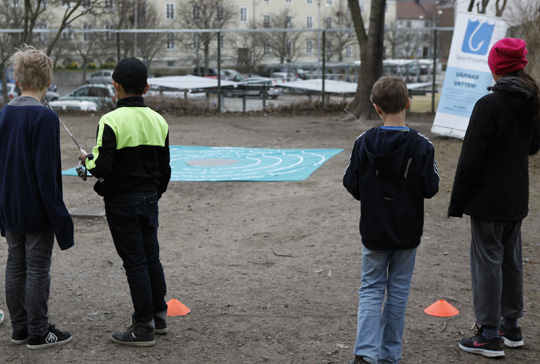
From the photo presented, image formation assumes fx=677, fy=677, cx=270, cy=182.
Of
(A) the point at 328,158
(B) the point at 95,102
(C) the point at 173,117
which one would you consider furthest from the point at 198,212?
(B) the point at 95,102

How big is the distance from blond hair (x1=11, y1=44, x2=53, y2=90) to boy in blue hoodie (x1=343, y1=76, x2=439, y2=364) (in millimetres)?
1808

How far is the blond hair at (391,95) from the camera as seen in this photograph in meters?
3.45

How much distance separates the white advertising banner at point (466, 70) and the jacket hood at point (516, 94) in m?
9.32

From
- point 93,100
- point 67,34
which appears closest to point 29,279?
point 93,100

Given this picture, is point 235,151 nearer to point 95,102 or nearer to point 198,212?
point 198,212

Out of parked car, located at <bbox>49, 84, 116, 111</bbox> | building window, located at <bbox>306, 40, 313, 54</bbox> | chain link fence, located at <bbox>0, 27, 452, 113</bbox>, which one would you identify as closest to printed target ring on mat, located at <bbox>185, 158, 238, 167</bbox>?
chain link fence, located at <bbox>0, 27, 452, 113</bbox>

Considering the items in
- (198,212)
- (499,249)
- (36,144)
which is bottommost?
(198,212)

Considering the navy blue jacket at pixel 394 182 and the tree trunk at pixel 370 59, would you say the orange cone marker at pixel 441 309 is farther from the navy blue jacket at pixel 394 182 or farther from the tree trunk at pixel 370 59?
the tree trunk at pixel 370 59

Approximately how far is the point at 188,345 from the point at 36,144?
147 centimetres

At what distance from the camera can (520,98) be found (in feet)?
12.2

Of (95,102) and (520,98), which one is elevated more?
(520,98)

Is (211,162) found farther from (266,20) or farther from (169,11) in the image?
(169,11)

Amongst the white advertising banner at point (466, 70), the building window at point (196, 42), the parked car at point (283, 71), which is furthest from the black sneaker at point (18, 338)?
the building window at point (196, 42)

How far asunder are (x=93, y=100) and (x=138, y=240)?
1787 centimetres
